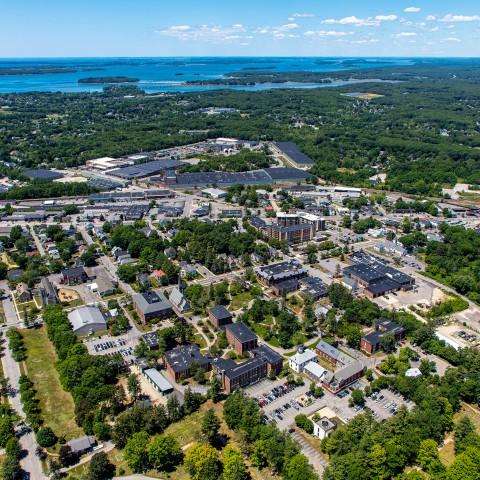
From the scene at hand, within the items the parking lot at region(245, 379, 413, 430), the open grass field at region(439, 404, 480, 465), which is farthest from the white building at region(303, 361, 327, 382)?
the open grass field at region(439, 404, 480, 465)

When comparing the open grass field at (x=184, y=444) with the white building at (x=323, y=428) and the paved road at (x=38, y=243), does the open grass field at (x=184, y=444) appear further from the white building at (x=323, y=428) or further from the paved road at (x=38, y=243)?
the paved road at (x=38, y=243)

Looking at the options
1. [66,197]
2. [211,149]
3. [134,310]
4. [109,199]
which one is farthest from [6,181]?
[134,310]

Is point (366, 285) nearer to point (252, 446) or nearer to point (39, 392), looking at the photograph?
point (252, 446)

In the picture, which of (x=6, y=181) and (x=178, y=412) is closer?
(x=178, y=412)

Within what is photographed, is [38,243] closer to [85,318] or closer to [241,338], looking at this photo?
[85,318]

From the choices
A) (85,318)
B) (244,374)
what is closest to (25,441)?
(85,318)

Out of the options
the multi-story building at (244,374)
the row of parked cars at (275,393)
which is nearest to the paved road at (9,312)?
the multi-story building at (244,374)

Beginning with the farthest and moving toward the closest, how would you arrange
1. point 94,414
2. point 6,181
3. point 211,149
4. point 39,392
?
point 211,149, point 6,181, point 39,392, point 94,414
